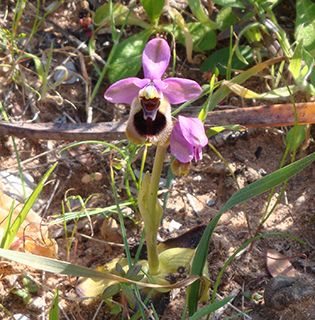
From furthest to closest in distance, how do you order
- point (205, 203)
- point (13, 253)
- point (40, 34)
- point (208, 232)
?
1. point (40, 34)
2. point (205, 203)
3. point (208, 232)
4. point (13, 253)

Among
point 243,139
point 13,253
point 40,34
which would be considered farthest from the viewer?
point 40,34

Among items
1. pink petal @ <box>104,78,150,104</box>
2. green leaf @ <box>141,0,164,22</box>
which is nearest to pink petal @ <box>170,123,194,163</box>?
pink petal @ <box>104,78,150,104</box>

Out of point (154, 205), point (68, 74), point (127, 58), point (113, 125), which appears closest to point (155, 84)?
point (154, 205)

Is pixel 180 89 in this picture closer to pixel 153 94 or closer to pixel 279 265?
pixel 153 94

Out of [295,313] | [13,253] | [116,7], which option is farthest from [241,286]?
[116,7]

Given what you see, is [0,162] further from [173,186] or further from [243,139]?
[243,139]
